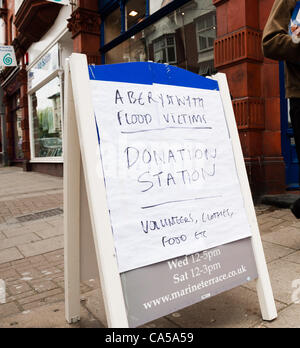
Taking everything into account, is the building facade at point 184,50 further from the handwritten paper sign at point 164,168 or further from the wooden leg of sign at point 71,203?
the wooden leg of sign at point 71,203

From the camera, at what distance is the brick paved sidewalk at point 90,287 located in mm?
1812

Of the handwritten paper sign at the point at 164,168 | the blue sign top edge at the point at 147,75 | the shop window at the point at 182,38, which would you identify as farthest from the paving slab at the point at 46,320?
the shop window at the point at 182,38

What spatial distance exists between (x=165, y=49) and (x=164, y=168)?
531 centimetres

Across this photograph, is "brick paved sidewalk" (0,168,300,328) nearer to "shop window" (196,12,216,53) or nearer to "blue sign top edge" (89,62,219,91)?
"blue sign top edge" (89,62,219,91)

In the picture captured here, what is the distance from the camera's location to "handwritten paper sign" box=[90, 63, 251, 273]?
4.79ft

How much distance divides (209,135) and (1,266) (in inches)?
91.3

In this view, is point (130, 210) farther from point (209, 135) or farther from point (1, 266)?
point (1, 266)

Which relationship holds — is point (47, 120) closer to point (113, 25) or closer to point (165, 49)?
point (113, 25)

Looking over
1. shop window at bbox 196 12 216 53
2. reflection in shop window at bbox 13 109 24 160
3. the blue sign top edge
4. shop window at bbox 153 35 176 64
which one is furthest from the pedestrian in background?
reflection in shop window at bbox 13 109 24 160

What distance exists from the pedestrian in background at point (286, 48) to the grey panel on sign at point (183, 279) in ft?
3.91

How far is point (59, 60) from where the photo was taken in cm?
994

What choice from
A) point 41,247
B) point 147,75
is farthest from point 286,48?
point 41,247

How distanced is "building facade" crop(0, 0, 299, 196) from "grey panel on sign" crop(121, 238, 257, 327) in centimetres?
266

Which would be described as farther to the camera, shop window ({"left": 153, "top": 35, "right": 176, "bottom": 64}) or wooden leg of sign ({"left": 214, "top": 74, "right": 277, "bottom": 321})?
shop window ({"left": 153, "top": 35, "right": 176, "bottom": 64})
